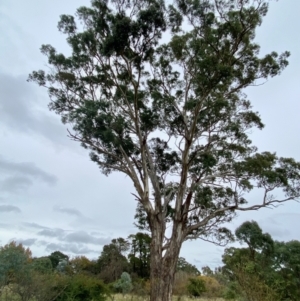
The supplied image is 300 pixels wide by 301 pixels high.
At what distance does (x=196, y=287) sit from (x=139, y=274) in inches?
336

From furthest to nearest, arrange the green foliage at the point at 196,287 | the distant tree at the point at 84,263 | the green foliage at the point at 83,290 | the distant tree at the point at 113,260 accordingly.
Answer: the distant tree at the point at 84,263, the distant tree at the point at 113,260, the green foliage at the point at 196,287, the green foliage at the point at 83,290

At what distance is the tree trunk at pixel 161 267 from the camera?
1023 cm

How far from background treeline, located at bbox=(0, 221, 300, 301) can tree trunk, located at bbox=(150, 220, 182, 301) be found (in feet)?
7.25

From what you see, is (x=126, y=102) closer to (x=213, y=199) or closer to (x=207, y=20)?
(x=207, y=20)

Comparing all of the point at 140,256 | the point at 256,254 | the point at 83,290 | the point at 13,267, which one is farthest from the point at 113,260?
the point at 13,267

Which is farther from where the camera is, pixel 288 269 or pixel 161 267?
pixel 288 269

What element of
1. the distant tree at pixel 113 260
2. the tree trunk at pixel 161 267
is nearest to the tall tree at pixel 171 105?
the tree trunk at pixel 161 267

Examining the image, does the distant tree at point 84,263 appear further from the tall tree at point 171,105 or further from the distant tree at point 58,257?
the tall tree at point 171,105

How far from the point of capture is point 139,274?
94.2ft

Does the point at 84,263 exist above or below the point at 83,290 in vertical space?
above

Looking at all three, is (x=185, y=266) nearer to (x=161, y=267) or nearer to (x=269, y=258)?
(x=269, y=258)

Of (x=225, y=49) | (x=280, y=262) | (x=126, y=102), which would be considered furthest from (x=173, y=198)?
(x=280, y=262)

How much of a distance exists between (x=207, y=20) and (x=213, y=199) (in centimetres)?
665

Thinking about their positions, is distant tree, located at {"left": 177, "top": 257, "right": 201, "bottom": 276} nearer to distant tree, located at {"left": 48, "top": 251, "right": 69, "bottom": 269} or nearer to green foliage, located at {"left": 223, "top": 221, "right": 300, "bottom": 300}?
distant tree, located at {"left": 48, "top": 251, "right": 69, "bottom": 269}
